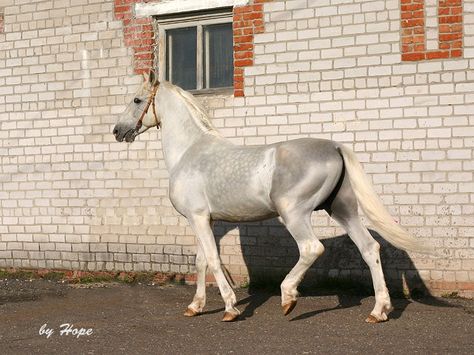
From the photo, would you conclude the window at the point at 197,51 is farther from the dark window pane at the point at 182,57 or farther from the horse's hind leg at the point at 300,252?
the horse's hind leg at the point at 300,252

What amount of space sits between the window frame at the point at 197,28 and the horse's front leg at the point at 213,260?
2863 millimetres

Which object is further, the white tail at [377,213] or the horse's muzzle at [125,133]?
the horse's muzzle at [125,133]

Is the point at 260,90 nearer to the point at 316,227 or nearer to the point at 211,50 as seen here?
the point at 211,50

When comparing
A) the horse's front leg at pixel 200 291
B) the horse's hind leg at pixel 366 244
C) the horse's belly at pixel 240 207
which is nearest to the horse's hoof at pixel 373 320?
the horse's hind leg at pixel 366 244

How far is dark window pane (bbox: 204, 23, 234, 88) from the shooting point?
355 inches

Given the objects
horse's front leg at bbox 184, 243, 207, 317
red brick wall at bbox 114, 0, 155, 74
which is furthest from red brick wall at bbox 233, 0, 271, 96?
horse's front leg at bbox 184, 243, 207, 317

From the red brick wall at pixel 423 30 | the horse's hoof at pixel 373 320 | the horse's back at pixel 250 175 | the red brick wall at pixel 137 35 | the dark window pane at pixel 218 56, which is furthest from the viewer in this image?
the red brick wall at pixel 137 35

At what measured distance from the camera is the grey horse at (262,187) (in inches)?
234

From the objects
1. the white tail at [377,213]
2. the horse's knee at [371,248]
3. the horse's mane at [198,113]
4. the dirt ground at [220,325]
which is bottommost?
the dirt ground at [220,325]

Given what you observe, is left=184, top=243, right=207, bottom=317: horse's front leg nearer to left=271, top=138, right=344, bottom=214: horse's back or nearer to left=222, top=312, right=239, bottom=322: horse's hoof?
left=222, top=312, right=239, bottom=322: horse's hoof

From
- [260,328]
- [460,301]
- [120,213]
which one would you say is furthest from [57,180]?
[460,301]

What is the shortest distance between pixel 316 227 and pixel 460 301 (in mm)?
1780

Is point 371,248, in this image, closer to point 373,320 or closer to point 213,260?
point 373,320

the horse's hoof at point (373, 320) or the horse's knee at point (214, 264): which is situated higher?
the horse's knee at point (214, 264)
